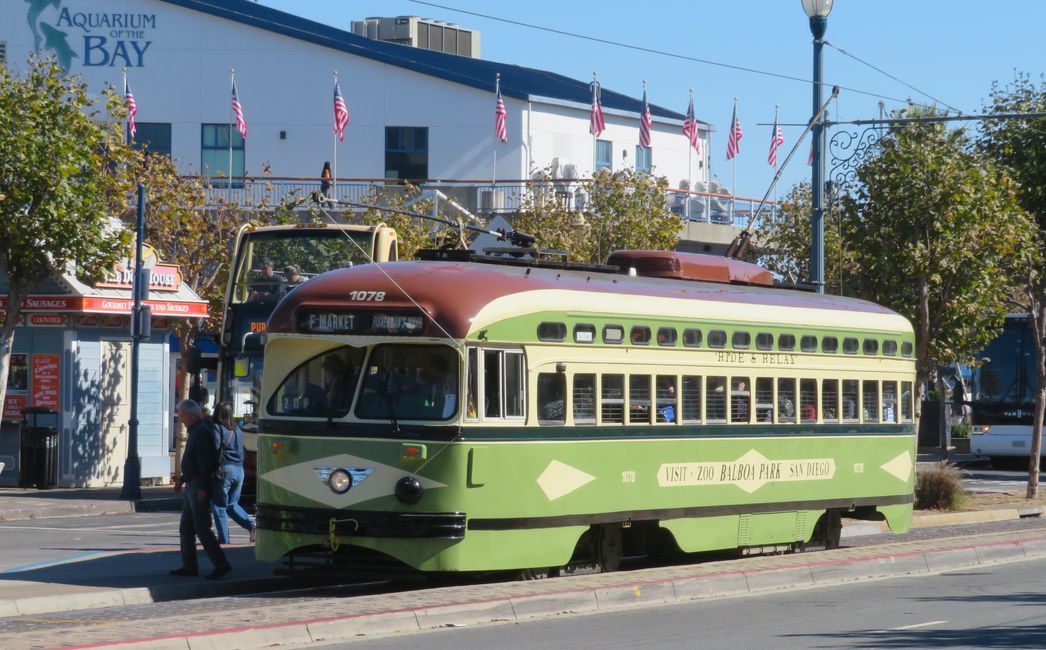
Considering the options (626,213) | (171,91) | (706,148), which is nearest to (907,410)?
(626,213)

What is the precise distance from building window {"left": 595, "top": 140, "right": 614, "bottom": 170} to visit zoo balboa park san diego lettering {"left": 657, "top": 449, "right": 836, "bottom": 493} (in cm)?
4431

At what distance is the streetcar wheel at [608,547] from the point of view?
52.6 ft

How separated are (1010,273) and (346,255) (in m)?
12.1

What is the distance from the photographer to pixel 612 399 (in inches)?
627

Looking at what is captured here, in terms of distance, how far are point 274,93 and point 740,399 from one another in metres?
44.2

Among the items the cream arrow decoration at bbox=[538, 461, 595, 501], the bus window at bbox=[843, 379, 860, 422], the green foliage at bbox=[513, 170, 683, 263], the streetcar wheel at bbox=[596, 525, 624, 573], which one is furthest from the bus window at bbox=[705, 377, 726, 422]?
A: the green foliage at bbox=[513, 170, 683, 263]

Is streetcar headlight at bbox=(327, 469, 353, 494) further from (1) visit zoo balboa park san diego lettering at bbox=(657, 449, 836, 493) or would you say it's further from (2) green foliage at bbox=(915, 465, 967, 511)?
(2) green foliage at bbox=(915, 465, 967, 511)

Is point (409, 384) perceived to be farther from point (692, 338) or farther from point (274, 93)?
point (274, 93)

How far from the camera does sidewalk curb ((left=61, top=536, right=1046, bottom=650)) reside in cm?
1145

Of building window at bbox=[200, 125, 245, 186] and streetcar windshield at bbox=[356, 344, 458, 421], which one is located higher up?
building window at bbox=[200, 125, 245, 186]

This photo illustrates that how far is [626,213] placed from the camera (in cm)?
4134

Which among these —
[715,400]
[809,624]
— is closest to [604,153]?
[715,400]

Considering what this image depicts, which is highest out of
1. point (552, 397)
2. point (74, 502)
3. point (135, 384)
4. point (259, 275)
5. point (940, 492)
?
point (259, 275)

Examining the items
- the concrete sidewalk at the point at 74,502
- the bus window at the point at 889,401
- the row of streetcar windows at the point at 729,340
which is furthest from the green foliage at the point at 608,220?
the row of streetcar windows at the point at 729,340
